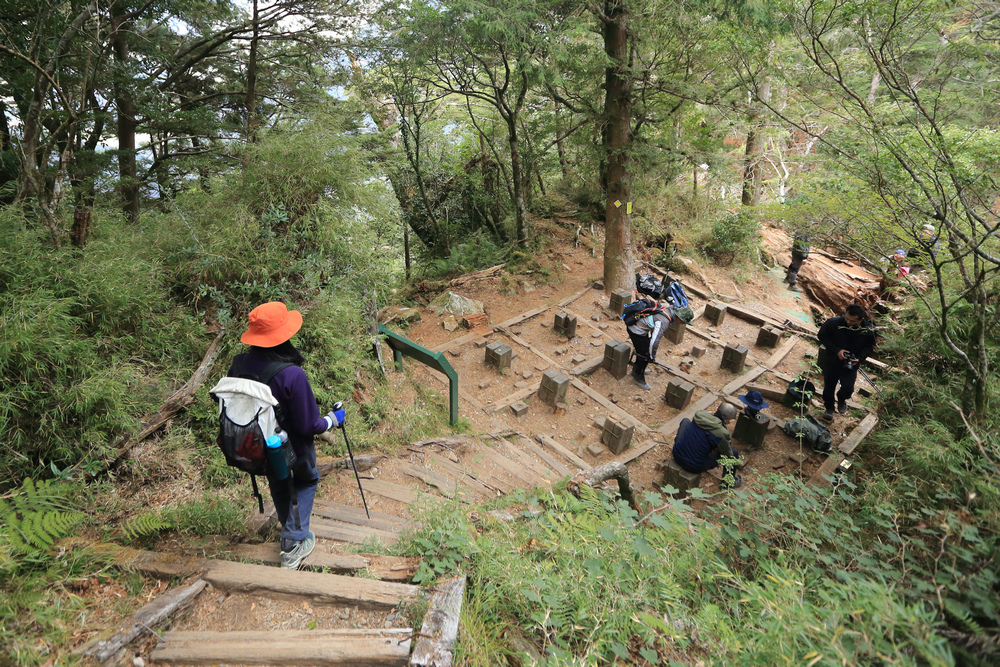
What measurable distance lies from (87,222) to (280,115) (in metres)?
7.54

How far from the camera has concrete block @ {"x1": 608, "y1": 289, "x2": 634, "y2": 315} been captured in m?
9.91

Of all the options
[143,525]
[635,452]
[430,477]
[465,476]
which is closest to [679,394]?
[635,452]

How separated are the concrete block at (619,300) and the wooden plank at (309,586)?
8342mm

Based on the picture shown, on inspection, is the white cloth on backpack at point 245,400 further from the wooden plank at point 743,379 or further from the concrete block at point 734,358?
the concrete block at point 734,358

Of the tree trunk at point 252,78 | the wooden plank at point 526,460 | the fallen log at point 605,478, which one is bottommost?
the wooden plank at point 526,460

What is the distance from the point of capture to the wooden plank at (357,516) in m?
3.77

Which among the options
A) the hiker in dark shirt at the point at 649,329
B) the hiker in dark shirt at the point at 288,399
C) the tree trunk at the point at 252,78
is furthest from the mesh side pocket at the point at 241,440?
the tree trunk at the point at 252,78

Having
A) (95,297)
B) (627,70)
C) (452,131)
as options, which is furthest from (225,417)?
(452,131)

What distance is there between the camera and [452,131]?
49.6 feet

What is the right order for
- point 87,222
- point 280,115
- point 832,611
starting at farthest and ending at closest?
point 280,115
point 87,222
point 832,611

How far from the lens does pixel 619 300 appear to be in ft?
32.7

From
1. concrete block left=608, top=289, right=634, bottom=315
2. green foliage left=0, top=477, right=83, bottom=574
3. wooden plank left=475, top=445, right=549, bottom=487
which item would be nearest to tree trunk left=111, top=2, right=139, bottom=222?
green foliage left=0, top=477, right=83, bottom=574

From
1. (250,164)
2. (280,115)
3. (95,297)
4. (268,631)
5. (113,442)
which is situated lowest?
(268,631)

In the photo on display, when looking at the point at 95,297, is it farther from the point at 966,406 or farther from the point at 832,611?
the point at 966,406
